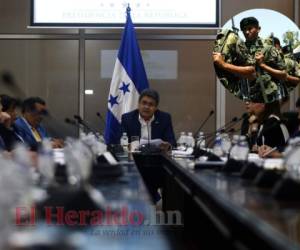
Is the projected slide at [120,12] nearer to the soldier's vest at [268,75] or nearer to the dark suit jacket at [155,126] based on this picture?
the soldier's vest at [268,75]

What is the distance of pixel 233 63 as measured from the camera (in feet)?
20.2

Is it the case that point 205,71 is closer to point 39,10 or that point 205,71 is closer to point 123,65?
point 123,65

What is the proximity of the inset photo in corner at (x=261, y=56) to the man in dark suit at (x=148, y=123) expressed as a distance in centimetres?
172

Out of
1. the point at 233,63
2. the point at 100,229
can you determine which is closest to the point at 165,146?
the point at 233,63

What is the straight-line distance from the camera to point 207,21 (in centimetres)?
621

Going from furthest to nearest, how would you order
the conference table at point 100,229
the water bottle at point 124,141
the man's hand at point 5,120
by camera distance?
the water bottle at point 124,141
the man's hand at point 5,120
the conference table at point 100,229

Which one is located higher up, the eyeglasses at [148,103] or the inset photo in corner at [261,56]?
the inset photo in corner at [261,56]

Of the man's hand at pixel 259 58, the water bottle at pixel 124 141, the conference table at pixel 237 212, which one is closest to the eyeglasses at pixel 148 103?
the water bottle at pixel 124 141

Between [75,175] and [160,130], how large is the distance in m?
2.93

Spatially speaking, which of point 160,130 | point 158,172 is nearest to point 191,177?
point 158,172

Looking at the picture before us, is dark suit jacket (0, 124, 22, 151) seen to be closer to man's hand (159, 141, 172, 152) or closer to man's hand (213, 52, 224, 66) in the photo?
man's hand (159, 141, 172, 152)

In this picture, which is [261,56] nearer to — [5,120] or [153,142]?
[153,142]

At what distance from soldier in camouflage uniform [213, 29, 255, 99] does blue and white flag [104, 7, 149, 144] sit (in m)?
1.03

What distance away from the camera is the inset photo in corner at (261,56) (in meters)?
6.10
